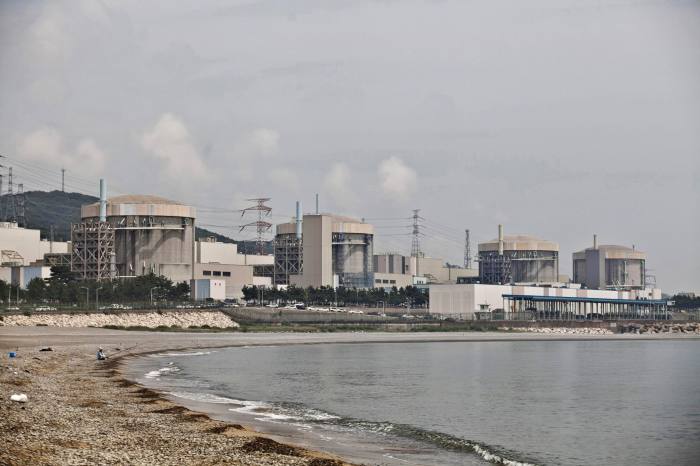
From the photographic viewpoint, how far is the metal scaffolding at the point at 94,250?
16738cm

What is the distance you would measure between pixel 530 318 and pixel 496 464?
15516cm

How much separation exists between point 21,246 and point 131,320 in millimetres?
58979

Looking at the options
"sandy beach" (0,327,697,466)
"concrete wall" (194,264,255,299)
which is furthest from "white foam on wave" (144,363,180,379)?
"concrete wall" (194,264,255,299)

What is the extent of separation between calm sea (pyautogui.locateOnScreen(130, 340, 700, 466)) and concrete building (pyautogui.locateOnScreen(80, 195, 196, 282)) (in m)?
83.8

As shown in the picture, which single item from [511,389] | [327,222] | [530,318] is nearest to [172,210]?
[327,222]

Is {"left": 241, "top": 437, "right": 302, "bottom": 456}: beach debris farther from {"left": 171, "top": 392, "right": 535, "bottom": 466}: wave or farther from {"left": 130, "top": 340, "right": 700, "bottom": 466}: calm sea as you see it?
{"left": 171, "top": 392, "right": 535, "bottom": 466}: wave

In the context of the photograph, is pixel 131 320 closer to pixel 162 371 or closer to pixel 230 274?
pixel 230 274

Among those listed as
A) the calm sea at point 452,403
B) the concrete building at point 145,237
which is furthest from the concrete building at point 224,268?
the calm sea at point 452,403

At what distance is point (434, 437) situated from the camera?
122 ft

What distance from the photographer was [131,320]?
12556 cm

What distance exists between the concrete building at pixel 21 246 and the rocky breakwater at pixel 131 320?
47593mm

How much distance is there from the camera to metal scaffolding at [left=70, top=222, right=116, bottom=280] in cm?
16738

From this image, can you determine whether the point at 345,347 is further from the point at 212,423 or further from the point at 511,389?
the point at 212,423

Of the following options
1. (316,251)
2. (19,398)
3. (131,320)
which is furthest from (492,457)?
(316,251)
